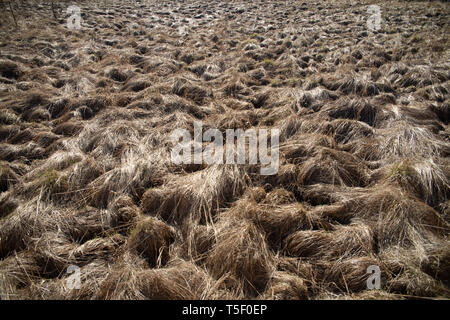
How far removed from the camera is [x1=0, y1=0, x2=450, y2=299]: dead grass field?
6.83 ft

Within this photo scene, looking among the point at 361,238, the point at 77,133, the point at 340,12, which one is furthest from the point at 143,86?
the point at 340,12

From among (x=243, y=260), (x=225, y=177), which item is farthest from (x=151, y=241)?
(x=225, y=177)

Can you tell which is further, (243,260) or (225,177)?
(225,177)

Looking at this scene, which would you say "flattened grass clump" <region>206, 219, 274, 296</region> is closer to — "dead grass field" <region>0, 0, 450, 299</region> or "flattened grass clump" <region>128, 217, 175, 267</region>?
"dead grass field" <region>0, 0, 450, 299</region>

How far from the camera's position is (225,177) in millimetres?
2920

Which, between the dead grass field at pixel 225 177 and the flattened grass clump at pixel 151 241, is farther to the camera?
the flattened grass clump at pixel 151 241

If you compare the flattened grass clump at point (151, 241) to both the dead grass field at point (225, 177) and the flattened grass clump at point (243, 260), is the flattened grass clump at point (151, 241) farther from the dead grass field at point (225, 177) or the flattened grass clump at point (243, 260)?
the flattened grass clump at point (243, 260)

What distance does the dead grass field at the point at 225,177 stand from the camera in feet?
6.83

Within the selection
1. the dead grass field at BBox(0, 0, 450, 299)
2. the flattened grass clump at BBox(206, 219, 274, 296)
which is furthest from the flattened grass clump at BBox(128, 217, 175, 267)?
the flattened grass clump at BBox(206, 219, 274, 296)

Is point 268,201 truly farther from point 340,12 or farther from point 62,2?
point 62,2

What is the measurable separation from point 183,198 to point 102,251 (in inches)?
36.4

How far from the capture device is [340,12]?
988 centimetres

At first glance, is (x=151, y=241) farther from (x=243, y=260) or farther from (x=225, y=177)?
(x=225, y=177)

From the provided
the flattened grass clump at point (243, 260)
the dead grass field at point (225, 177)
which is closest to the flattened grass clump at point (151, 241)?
the dead grass field at point (225, 177)
